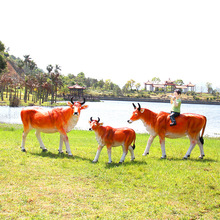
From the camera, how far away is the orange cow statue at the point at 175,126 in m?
9.81

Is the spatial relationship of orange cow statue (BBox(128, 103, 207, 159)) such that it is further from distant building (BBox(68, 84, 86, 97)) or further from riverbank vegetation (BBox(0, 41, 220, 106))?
distant building (BBox(68, 84, 86, 97))

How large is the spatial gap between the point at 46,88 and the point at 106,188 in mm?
68325

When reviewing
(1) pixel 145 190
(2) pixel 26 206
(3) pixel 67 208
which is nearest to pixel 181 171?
(1) pixel 145 190

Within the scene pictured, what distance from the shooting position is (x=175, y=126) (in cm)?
980

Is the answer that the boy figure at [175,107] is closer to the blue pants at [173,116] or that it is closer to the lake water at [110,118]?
the blue pants at [173,116]

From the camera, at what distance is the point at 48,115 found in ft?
33.1

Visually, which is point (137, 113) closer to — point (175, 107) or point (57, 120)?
point (175, 107)

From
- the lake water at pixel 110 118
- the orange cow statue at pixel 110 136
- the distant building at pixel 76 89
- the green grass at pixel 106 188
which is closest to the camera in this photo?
the green grass at pixel 106 188

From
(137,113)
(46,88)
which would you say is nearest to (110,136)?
(137,113)

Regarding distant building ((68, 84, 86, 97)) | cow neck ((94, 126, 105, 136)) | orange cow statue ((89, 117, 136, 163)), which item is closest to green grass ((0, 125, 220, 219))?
orange cow statue ((89, 117, 136, 163))

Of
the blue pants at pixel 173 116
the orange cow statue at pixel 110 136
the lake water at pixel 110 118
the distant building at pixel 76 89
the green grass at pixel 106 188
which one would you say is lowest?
the lake water at pixel 110 118

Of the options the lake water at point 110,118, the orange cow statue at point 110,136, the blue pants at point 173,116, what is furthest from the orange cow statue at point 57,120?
the lake water at point 110,118

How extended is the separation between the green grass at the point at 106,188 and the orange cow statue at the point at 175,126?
75 cm

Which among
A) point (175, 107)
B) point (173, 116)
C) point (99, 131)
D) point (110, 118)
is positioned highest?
point (175, 107)
